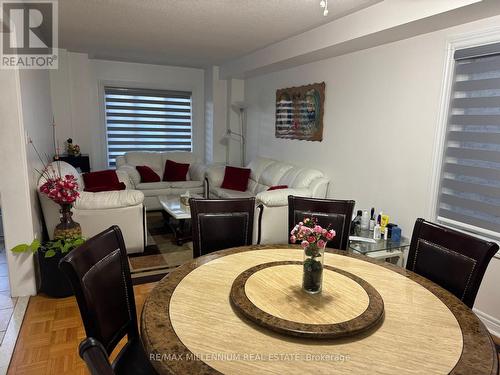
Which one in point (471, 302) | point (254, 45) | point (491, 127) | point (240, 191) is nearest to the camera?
point (471, 302)

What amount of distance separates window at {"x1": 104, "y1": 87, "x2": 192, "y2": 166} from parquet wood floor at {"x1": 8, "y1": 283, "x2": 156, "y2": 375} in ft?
13.3

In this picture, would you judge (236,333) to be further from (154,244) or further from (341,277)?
(154,244)

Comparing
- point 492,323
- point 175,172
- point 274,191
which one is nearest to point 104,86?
point 175,172

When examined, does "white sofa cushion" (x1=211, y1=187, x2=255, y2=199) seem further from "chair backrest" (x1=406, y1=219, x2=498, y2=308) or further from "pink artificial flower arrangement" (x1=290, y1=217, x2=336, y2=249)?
"pink artificial flower arrangement" (x1=290, y1=217, x2=336, y2=249)

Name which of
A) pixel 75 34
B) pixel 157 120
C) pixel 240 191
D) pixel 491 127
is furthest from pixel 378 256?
pixel 157 120

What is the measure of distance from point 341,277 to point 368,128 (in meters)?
2.33

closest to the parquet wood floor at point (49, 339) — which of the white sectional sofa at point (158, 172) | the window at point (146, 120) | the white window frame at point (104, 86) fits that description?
the white sectional sofa at point (158, 172)

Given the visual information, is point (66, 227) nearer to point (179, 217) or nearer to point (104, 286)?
point (179, 217)

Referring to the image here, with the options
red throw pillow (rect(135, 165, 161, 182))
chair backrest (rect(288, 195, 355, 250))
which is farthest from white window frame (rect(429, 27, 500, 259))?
red throw pillow (rect(135, 165, 161, 182))

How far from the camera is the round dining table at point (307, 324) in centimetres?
101

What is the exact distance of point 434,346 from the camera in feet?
3.61

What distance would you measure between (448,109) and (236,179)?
3.24 m

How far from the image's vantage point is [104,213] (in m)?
3.30

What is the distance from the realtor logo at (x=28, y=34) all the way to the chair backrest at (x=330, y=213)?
2.26 metres
